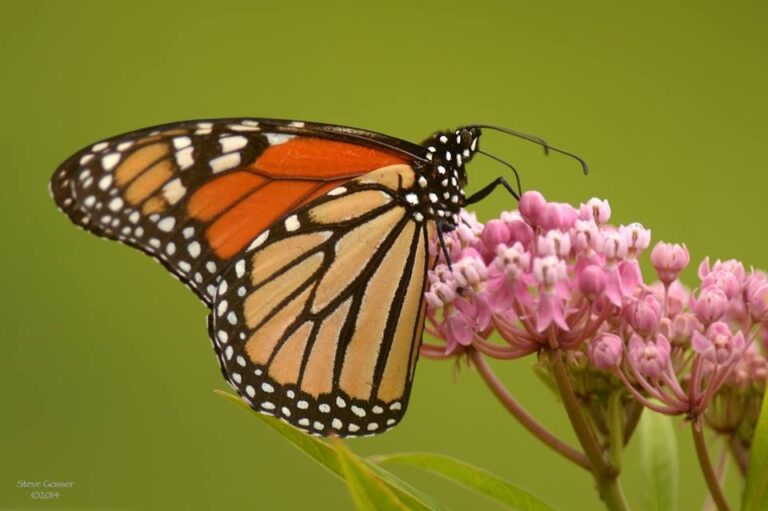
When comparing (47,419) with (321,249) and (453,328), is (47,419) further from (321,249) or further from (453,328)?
(453,328)

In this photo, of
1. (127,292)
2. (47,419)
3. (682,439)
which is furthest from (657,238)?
(47,419)

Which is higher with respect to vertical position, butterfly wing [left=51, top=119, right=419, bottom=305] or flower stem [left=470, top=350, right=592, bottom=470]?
butterfly wing [left=51, top=119, right=419, bottom=305]

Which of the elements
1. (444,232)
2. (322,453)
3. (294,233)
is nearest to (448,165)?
(444,232)

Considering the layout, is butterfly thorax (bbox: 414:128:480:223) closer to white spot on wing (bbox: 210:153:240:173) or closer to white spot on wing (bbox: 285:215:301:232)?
white spot on wing (bbox: 285:215:301:232)

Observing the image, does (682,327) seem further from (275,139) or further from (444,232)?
(275,139)

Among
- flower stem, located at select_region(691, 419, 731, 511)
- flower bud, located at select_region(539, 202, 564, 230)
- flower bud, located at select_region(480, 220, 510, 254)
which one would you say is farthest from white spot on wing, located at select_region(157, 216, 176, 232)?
flower stem, located at select_region(691, 419, 731, 511)

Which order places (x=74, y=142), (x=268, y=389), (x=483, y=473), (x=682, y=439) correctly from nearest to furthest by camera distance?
1. (x=483, y=473)
2. (x=268, y=389)
3. (x=682, y=439)
4. (x=74, y=142)
